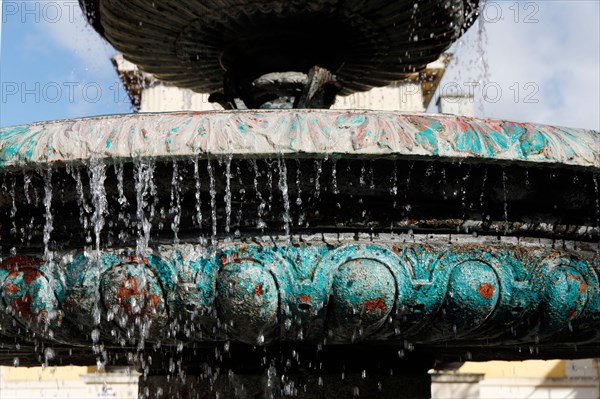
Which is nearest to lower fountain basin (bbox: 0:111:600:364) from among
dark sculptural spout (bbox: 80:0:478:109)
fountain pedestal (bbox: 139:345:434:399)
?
fountain pedestal (bbox: 139:345:434:399)

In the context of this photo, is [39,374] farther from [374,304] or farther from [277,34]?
[374,304]

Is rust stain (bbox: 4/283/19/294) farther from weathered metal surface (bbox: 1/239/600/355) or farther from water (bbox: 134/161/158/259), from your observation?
water (bbox: 134/161/158/259)

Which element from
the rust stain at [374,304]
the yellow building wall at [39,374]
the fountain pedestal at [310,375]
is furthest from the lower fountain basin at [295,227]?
the yellow building wall at [39,374]

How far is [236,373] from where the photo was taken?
7.43ft

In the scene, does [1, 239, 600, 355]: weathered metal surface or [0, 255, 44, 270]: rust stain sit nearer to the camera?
[1, 239, 600, 355]: weathered metal surface

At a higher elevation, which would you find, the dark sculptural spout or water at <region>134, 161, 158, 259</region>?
the dark sculptural spout

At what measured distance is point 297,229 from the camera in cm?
176

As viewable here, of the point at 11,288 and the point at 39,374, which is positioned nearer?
the point at 11,288

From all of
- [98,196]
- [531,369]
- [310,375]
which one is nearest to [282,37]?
[310,375]

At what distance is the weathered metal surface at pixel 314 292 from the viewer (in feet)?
5.58

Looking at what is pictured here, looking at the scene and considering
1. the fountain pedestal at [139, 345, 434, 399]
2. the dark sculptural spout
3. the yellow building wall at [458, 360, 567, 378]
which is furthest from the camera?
the yellow building wall at [458, 360, 567, 378]

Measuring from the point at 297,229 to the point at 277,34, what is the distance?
116cm

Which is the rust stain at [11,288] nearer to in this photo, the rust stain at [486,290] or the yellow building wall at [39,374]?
the rust stain at [486,290]

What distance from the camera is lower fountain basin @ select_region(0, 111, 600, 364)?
5.46 feet
